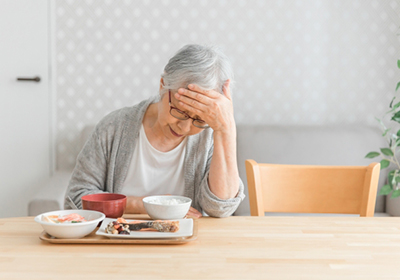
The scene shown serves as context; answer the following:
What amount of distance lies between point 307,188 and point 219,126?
40cm

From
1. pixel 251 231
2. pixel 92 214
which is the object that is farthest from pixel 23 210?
pixel 251 231

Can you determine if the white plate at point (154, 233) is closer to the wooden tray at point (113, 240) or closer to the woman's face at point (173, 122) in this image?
the wooden tray at point (113, 240)

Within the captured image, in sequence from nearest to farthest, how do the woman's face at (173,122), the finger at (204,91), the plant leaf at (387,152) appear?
the finger at (204,91) → the woman's face at (173,122) → the plant leaf at (387,152)

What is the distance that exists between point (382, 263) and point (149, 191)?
0.92 m

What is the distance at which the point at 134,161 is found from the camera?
1539 millimetres

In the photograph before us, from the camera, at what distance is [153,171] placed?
1.55 m

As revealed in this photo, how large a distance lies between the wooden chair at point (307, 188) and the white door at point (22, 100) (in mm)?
1803

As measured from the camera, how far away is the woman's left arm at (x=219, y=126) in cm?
123

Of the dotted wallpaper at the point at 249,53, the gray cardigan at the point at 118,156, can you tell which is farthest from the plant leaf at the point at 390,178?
→ the gray cardigan at the point at 118,156

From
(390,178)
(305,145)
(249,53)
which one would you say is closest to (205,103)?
(305,145)

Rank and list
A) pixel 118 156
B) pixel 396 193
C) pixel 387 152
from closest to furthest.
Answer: pixel 118 156, pixel 396 193, pixel 387 152

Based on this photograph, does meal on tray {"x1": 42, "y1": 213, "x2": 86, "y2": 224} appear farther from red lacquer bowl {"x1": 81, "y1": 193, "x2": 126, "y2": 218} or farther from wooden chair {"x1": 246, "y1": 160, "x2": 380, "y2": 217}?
wooden chair {"x1": 246, "y1": 160, "x2": 380, "y2": 217}

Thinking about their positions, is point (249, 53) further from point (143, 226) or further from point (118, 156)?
point (143, 226)

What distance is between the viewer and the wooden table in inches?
29.5
